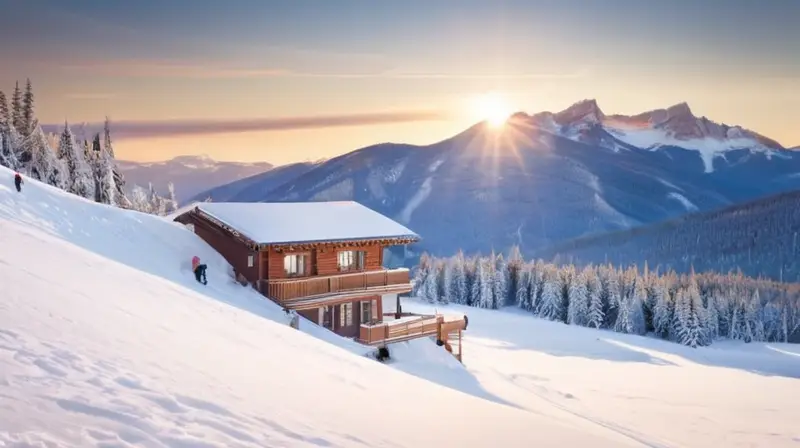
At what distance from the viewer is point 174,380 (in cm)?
984

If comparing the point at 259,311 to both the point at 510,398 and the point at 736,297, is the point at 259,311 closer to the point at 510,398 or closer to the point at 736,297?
the point at 510,398

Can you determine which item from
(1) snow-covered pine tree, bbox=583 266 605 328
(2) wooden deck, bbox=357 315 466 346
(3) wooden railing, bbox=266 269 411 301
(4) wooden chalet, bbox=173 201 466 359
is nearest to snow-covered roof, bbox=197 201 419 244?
(4) wooden chalet, bbox=173 201 466 359

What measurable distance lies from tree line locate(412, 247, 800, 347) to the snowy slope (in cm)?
6564

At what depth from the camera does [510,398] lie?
25.1 metres

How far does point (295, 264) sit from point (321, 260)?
52.9 inches

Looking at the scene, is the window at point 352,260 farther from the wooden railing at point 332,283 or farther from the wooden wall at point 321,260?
the wooden railing at point 332,283

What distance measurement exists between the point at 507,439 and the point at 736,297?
85740 mm

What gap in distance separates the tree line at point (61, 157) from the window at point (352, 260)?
35344 mm

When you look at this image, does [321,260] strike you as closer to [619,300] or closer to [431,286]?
[619,300]

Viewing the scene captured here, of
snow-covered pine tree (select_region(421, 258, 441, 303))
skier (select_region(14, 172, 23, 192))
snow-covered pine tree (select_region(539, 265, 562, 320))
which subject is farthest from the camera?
snow-covered pine tree (select_region(421, 258, 441, 303))

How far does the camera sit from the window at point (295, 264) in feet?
97.5

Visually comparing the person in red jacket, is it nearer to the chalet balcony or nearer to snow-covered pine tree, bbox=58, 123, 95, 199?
the chalet balcony

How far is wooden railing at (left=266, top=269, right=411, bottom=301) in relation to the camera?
2823 cm

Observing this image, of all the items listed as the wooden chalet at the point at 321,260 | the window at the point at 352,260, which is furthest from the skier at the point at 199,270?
the window at the point at 352,260
